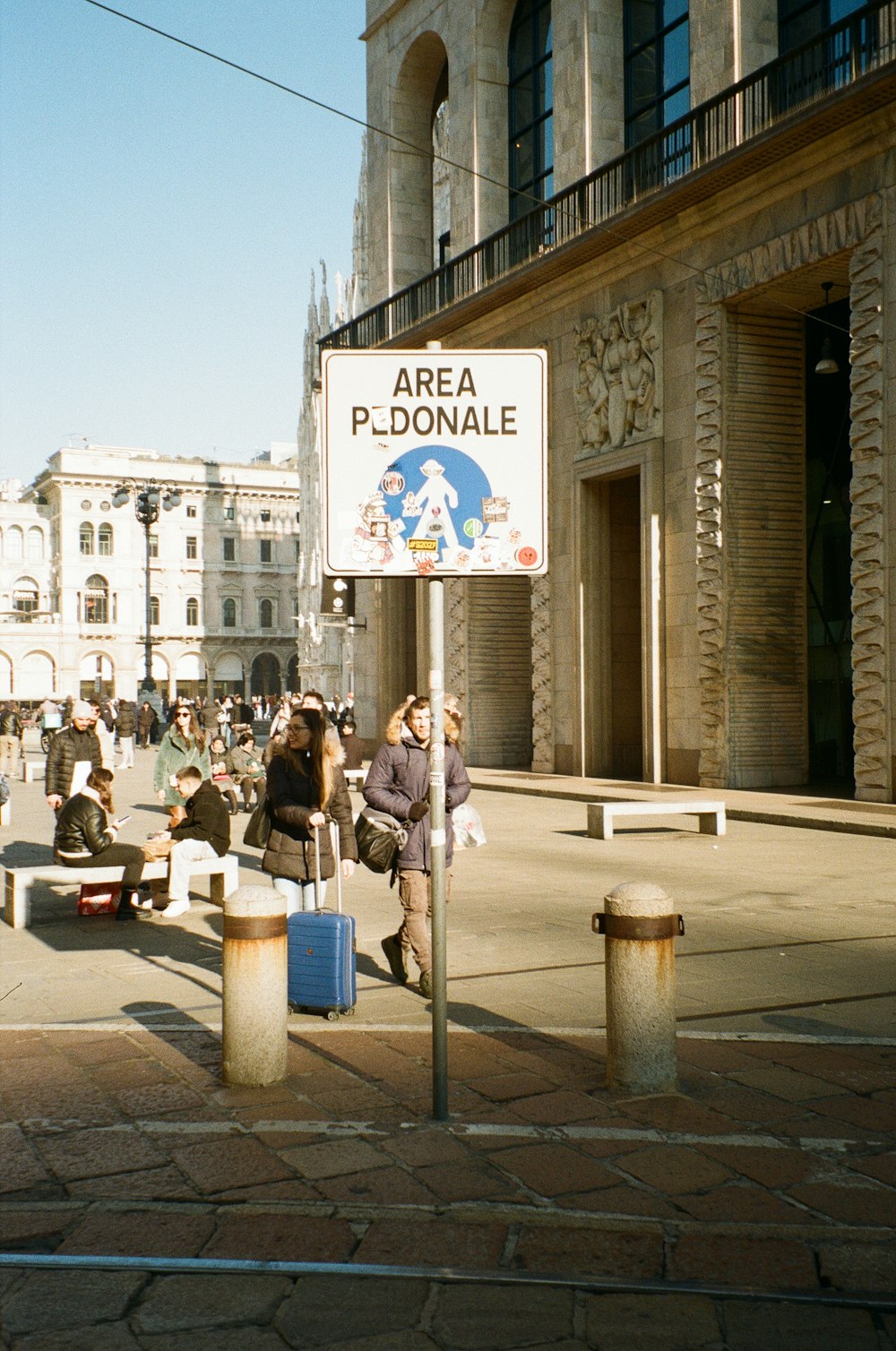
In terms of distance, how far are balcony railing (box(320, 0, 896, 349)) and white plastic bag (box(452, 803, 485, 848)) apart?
1297cm

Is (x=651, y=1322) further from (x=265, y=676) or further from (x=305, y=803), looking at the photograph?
(x=265, y=676)

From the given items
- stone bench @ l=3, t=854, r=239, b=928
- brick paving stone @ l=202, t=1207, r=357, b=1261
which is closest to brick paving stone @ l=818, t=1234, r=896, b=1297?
brick paving stone @ l=202, t=1207, r=357, b=1261

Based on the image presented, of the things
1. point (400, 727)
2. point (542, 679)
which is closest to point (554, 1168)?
point (400, 727)

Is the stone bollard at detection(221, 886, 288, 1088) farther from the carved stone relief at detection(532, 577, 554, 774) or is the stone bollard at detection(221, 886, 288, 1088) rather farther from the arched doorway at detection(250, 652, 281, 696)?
the arched doorway at detection(250, 652, 281, 696)

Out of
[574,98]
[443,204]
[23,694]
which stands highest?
[443,204]

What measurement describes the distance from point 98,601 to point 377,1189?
9325 centimetres

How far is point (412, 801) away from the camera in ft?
26.1

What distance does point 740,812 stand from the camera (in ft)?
56.8

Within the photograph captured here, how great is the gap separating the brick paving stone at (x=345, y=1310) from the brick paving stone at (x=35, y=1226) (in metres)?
0.82

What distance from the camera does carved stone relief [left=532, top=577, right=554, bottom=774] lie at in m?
25.4

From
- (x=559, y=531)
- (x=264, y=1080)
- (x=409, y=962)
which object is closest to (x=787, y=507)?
(x=559, y=531)

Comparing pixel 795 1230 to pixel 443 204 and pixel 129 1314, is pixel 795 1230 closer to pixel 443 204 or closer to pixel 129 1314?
pixel 129 1314

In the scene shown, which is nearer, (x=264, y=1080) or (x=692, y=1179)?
(x=692, y=1179)

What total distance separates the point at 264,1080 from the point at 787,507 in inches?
671
